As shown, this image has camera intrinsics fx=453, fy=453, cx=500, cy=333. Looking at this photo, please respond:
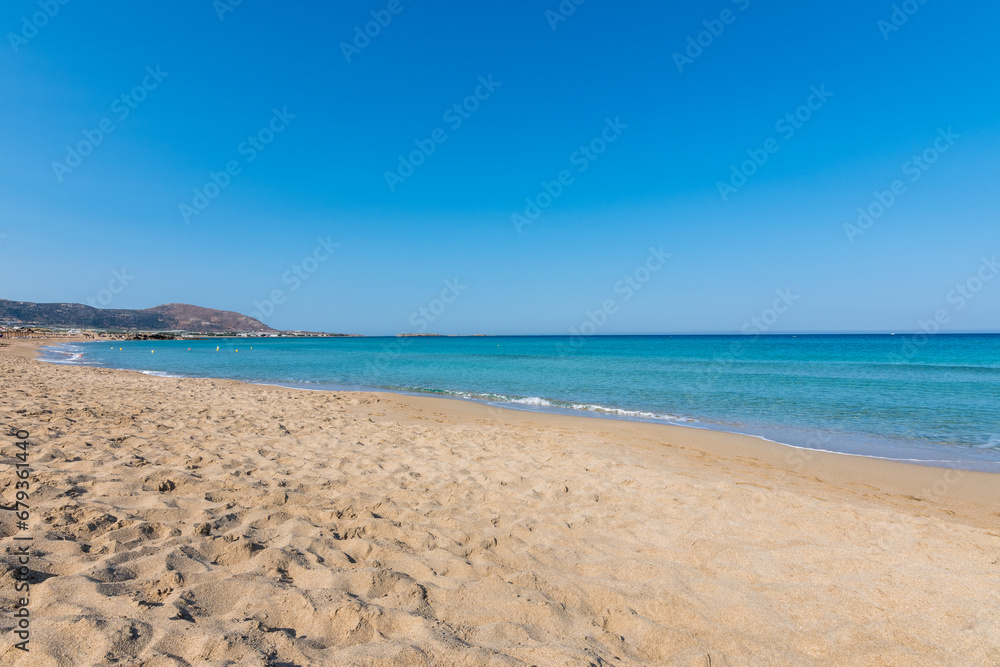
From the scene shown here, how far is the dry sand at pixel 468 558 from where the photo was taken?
261cm

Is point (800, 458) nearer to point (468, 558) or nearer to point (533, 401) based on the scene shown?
point (468, 558)

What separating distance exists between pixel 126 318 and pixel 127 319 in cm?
46

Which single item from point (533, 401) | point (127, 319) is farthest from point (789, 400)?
point (127, 319)

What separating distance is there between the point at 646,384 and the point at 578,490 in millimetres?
16614

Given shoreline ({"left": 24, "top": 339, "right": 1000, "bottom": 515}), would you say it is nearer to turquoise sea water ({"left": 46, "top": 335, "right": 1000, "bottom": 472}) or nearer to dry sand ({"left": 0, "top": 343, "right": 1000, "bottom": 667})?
dry sand ({"left": 0, "top": 343, "right": 1000, "bottom": 667})

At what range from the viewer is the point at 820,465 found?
28.3ft

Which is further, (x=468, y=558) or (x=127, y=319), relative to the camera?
(x=127, y=319)

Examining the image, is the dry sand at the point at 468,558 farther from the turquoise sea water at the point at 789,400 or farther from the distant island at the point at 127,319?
the distant island at the point at 127,319

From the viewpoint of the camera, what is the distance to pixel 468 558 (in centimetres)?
386

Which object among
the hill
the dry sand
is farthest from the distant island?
the dry sand

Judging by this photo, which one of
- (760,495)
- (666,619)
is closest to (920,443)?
(760,495)

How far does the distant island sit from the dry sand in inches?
5132

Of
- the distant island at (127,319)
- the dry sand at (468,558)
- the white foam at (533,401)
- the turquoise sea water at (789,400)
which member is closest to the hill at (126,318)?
the distant island at (127,319)

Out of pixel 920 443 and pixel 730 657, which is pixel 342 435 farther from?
pixel 920 443
